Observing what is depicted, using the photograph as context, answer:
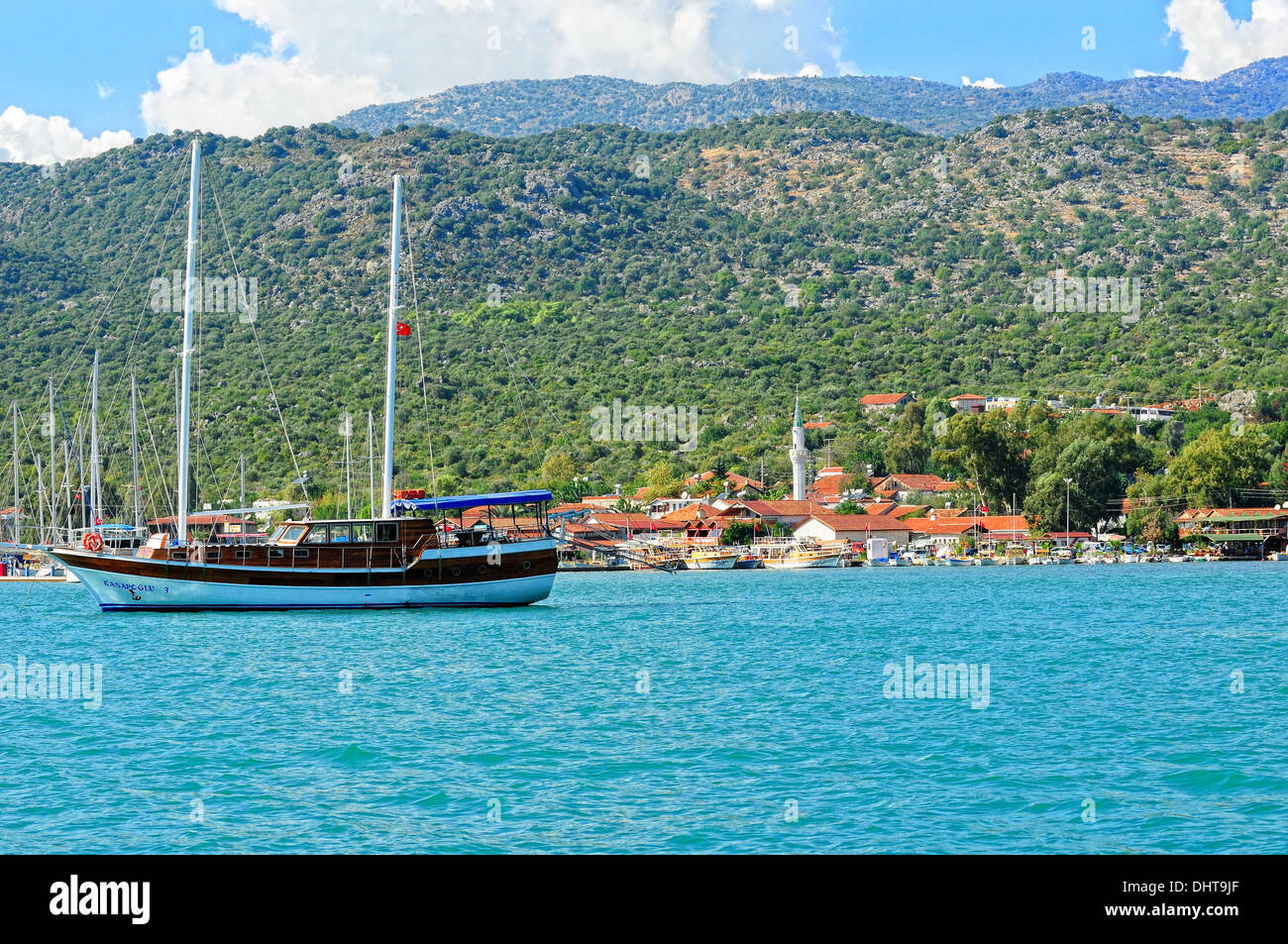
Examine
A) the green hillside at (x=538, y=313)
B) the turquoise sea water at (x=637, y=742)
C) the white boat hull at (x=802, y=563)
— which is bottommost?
the white boat hull at (x=802, y=563)

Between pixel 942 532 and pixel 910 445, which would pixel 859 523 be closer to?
pixel 942 532

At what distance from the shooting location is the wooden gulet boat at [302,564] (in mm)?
43094

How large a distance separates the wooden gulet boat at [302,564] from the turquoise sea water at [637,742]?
7.40ft

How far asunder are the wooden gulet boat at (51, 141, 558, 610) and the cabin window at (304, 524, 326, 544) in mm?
32

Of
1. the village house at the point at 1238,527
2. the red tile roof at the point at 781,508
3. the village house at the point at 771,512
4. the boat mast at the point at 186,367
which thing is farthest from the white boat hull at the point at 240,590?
the village house at the point at 1238,527

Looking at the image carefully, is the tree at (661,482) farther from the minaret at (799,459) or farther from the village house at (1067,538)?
the village house at (1067,538)

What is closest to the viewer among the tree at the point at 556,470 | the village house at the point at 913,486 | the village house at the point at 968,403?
the tree at the point at 556,470

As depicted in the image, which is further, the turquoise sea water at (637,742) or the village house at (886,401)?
the village house at (886,401)

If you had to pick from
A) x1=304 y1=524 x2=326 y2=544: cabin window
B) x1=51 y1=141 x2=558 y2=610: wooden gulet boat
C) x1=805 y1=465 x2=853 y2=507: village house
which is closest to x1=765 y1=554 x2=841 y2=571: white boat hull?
x1=805 y1=465 x2=853 y2=507: village house

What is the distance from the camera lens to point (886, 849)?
1330 centimetres

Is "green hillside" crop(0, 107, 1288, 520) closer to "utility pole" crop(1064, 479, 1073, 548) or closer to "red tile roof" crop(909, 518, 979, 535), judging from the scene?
"red tile roof" crop(909, 518, 979, 535)
